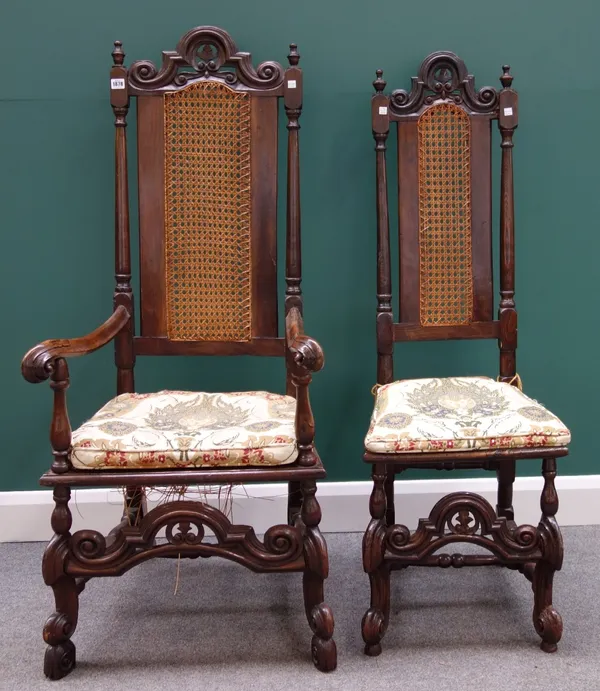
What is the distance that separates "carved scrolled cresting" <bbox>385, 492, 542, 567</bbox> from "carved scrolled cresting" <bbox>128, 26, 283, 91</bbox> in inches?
43.5

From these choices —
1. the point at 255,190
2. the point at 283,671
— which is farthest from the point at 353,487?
the point at 255,190

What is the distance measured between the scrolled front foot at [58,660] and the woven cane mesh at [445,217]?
1135 millimetres

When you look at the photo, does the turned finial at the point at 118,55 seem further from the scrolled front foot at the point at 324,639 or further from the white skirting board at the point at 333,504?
the scrolled front foot at the point at 324,639

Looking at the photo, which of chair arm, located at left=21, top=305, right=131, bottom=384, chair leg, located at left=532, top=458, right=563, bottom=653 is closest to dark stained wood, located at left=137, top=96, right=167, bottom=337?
chair arm, located at left=21, top=305, right=131, bottom=384

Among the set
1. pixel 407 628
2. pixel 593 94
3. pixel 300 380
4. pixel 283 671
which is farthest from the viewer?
pixel 593 94

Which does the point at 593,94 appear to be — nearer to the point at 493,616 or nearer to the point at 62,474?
the point at 493,616

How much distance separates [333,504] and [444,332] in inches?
25.3

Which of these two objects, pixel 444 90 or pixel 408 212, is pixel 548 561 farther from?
pixel 444 90

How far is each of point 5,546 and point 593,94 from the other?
211 centimetres

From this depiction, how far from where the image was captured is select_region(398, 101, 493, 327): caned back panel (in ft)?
6.63

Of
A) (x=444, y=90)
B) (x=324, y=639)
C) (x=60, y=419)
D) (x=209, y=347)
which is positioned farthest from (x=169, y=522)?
(x=444, y=90)

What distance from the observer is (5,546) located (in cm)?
228

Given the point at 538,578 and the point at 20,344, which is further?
the point at 20,344

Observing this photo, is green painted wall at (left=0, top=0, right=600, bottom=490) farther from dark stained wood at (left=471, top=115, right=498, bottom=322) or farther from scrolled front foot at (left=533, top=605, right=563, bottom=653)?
scrolled front foot at (left=533, top=605, right=563, bottom=653)
